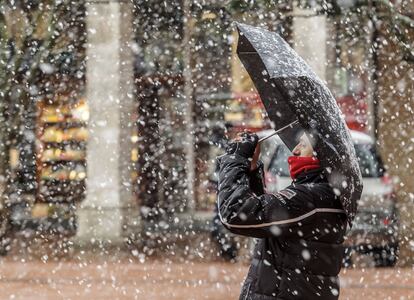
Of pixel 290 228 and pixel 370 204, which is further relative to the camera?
pixel 370 204

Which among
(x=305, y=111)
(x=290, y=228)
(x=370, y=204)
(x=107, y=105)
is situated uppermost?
(x=305, y=111)

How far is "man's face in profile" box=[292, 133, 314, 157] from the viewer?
3.91m

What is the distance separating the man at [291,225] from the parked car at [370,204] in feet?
28.2

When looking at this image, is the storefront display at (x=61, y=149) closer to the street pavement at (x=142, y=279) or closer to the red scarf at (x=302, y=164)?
the street pavement at (x=142, y=279)

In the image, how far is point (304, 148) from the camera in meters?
3.94

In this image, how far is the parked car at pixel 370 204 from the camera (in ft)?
41.8

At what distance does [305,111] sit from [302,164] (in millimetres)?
229

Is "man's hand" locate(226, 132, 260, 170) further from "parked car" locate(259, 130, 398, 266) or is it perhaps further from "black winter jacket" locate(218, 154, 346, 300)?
"parked car" locate(259, 130, 398, 266)

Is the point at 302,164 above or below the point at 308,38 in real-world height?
above

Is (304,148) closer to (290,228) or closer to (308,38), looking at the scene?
(290,228)

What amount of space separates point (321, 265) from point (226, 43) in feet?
57.4

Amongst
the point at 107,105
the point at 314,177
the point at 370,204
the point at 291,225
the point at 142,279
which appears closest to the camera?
the point at 291,225

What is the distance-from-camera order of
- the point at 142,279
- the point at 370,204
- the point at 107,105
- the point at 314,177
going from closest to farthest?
the point at 314,177 < the point at 142,279 < the point at 370,204 < the point at 107,105

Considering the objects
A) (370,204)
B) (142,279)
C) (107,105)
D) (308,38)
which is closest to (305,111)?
(142,279)
